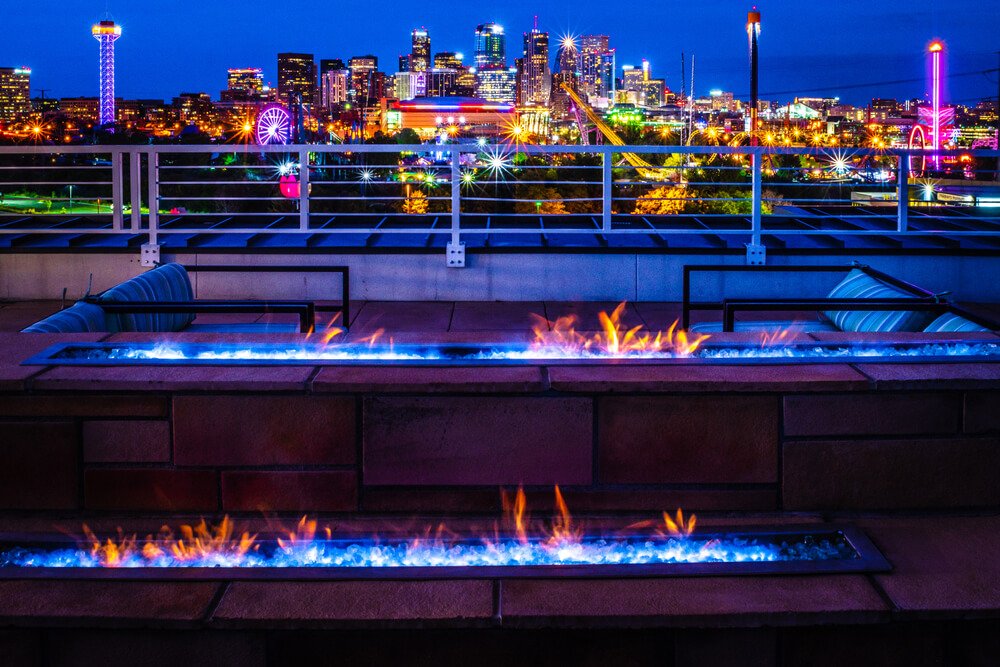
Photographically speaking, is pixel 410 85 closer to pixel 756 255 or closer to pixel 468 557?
pixel 756 255

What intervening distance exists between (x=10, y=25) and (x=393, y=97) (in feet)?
226

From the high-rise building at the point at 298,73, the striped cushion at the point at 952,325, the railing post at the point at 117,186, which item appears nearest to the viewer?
the striped cushion at the point at 952,325

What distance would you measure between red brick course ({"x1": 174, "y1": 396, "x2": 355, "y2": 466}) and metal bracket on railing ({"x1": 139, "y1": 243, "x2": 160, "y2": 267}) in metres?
6.32

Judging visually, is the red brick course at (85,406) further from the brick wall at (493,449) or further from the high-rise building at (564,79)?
the high-rise building at (564,79)

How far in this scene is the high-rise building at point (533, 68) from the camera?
172 m

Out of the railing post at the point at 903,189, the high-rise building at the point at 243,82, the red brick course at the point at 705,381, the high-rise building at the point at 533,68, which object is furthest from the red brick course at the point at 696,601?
the high-rise building at the point at 243,82

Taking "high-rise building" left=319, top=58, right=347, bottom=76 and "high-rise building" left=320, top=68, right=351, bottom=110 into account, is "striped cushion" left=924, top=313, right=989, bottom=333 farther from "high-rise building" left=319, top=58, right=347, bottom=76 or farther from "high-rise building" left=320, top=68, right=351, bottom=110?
"high-rise building" left=319, top=58, right=347, bottom=76

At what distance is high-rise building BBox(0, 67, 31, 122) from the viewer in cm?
18038

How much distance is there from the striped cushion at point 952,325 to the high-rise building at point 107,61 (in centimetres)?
12463

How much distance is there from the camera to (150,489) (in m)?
3.49

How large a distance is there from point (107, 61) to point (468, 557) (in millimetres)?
131847

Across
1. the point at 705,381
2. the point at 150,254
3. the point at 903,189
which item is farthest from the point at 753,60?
the point at 705,381

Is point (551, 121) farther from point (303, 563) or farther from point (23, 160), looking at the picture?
point (303, 563)

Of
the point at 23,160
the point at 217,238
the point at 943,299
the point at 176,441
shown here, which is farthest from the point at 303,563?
the point at 23,160
